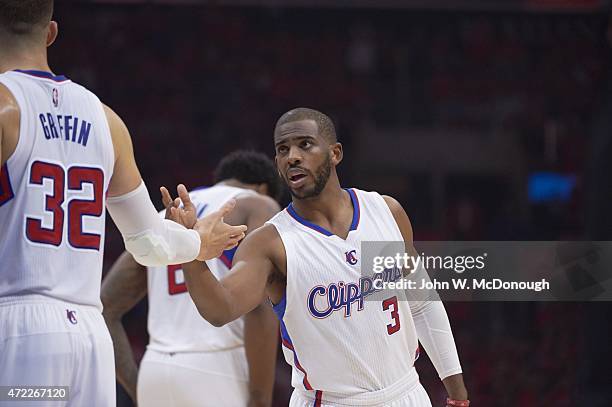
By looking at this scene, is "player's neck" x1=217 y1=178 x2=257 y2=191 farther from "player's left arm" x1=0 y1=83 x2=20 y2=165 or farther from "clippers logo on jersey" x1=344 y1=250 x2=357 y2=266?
"player's left arm" x1=0 y1=83 x2=20 y2=165

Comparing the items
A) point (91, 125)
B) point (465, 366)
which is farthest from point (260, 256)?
point (465, 366)

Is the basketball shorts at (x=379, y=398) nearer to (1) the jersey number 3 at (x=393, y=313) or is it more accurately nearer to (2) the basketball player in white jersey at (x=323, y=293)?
(2) the basketball player in white jersey at (x=323, y=293)

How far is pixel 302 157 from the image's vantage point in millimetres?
3826

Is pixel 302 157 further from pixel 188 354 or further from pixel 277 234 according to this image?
pixel 188 354

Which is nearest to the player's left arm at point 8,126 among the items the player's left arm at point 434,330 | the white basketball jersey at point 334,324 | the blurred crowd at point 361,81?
the white basketball jersey at point 334,324

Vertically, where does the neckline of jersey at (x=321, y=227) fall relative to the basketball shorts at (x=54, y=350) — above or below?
→ above

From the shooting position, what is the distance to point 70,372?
268 centimetres

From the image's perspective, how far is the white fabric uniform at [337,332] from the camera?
3742 mm

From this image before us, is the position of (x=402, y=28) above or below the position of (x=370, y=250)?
above

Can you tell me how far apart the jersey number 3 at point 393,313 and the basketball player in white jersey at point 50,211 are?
1353mm

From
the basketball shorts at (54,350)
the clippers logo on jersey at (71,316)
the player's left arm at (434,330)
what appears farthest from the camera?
the player's left arm at (434,330)

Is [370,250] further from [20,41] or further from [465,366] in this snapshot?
[465,366]

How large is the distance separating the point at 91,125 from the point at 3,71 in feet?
1.01

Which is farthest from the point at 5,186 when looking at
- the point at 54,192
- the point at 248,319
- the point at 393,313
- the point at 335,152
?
the point at 248,319
